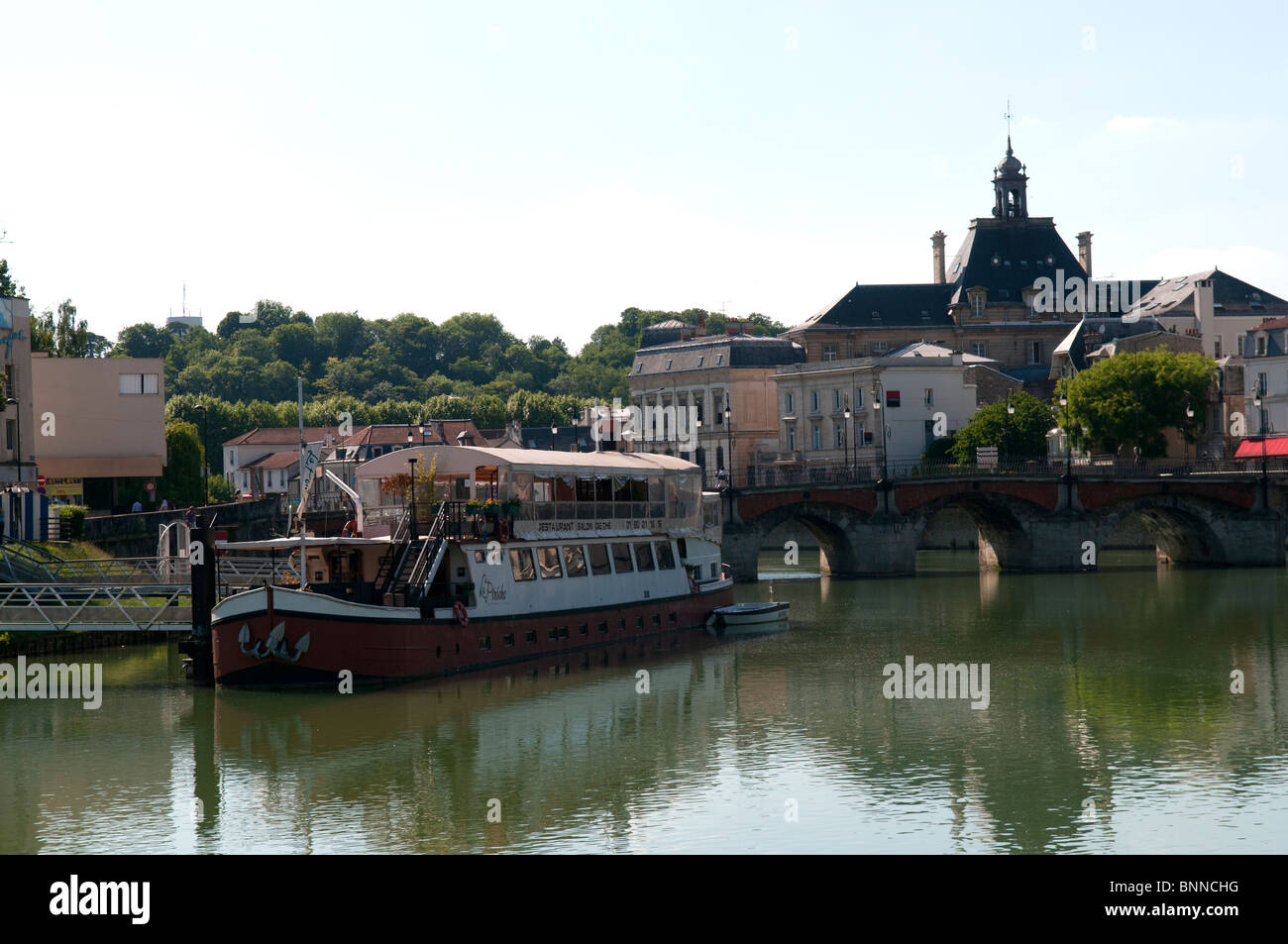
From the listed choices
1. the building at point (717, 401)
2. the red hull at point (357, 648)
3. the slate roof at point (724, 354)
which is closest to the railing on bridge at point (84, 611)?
the red hull at point (357, 648)

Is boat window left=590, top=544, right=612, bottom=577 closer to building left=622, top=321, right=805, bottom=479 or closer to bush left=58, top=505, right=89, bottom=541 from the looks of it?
bush left=58, top=505, right=89, bottom=541

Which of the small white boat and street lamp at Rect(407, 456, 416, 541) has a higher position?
street lamp at Rect(407, 456, 416, 541)

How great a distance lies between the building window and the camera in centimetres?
8588

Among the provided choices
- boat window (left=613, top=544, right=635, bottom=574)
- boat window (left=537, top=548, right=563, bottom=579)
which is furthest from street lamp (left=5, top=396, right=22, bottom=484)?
boat window (left=537, top=548, right=563, bottom=579)

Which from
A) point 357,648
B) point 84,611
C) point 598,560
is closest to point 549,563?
point 598,560

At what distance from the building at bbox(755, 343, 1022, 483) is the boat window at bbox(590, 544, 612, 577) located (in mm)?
61555

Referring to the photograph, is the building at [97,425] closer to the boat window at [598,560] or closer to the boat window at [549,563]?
the boat window at [598,560]

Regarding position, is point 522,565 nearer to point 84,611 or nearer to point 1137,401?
point 84,611

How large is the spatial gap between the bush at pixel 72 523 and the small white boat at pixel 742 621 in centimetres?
2513

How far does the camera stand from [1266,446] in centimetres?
11269

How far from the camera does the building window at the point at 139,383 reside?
85.9m

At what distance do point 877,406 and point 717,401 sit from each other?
83.4 feet

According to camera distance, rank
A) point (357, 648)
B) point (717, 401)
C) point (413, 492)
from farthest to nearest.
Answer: point (717, 401) < point (413, 492) < point (357, 648)
